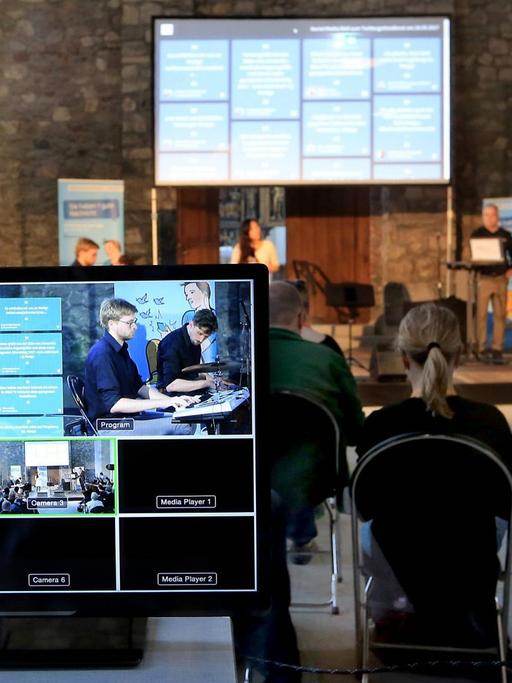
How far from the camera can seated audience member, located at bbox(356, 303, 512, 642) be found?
2.07m

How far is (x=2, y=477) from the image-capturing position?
3.60ft

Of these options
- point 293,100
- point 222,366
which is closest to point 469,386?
point 293,100

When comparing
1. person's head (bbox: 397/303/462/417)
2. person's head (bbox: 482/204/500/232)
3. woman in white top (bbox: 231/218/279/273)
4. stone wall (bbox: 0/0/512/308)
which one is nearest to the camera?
person's head (bbox: 397/303/462/417)

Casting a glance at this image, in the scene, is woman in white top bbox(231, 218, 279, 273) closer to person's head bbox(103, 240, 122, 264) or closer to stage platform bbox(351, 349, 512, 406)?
person's head bbox(103, 240, 122, 264)

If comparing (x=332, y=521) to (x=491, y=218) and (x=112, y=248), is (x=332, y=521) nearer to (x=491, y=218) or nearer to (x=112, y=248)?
(x=112, y=248)

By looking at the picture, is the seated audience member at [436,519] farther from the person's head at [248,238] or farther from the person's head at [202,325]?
the person's head at [248,238]

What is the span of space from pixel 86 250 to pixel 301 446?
6.51m

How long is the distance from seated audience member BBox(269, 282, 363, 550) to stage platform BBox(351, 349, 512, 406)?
3.65 m

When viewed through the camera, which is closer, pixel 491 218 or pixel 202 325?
pixel 202 325

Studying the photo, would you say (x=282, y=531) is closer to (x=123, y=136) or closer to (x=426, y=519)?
(x=426, y=519)

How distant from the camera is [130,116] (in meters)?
10.0

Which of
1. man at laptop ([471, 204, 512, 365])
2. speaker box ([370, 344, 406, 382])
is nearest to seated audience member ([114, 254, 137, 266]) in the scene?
speaker box ([370, 344, 406, 382])

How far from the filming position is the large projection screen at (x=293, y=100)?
8.96 m

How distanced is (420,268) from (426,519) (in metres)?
→ 8.26
